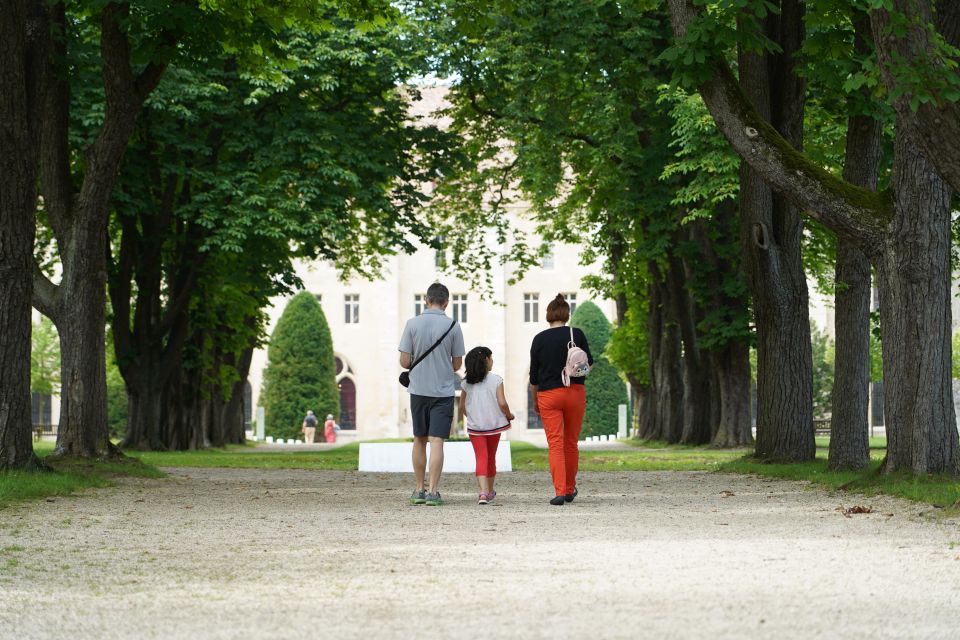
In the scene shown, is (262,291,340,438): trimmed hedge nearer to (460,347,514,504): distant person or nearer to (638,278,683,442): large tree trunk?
(638,278,683,442): large tree trunk

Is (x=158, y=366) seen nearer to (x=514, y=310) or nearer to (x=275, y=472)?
(x=275, y=472)

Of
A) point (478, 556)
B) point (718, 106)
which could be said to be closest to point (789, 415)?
point (718, 106)

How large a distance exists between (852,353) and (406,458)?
6.86m

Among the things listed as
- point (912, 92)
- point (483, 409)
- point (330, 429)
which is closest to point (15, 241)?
point (483, 409)

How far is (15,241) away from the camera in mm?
14648

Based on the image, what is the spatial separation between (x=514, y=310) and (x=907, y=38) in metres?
66.4

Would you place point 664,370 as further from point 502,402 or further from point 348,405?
point 348,405

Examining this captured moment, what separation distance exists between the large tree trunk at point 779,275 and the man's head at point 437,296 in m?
6.89

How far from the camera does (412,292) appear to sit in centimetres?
7744

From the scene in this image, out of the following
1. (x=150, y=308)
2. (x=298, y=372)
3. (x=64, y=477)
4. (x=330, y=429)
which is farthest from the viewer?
(x=298, y=372)

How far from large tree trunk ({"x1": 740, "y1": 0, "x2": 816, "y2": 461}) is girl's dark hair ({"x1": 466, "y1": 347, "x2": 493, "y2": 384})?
6542mm

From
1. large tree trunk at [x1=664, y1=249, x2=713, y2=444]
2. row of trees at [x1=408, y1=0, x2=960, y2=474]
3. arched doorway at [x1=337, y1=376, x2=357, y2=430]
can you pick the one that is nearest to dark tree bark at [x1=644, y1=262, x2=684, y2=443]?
row of trees at [x1=408, y1=0, x2=960, y2=474]

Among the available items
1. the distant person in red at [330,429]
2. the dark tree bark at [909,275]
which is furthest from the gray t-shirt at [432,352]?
the distant person in red at [330,429]

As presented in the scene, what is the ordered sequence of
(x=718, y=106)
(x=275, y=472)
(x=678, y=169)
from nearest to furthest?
(x=718, y=106) → (x=275, y=472) → (x=678, y=169)
